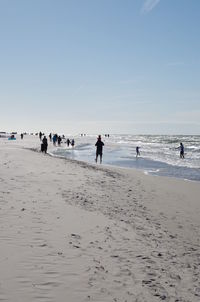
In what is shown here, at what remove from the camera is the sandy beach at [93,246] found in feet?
15.8

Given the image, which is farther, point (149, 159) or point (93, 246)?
point (149, 159)

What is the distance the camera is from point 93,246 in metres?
6.58

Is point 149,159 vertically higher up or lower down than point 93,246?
lower down

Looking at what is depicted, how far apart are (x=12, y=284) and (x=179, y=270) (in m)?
3.07

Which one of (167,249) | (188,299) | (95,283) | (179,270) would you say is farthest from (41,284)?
(167,249)

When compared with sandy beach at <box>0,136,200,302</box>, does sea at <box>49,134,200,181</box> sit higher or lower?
lower

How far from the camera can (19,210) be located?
26.9ft

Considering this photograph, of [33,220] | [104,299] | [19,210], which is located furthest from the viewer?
[19,210]

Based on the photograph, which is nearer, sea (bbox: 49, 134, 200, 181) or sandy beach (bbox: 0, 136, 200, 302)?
sandy beach (bbox: 0, 136, 200, 302)

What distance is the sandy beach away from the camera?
4828mm

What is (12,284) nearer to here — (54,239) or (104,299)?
(104,299)

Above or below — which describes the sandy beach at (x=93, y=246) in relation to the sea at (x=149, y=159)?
above

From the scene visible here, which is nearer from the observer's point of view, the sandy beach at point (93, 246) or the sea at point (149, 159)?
the sandy beach at point (93, 246)

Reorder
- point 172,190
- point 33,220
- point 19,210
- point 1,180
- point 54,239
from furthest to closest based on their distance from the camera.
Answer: point 172,190 → point 1,180 → point 19,210 → point 33,220 → point 54,239
